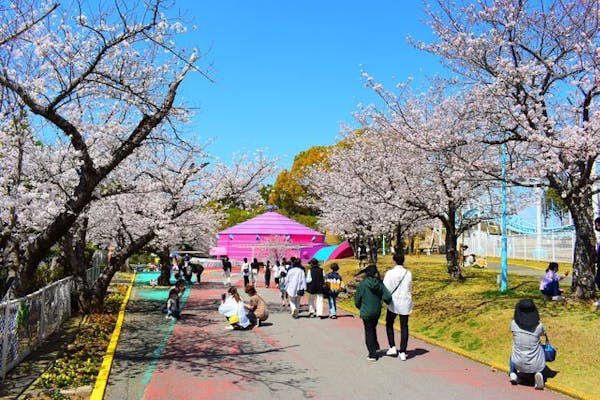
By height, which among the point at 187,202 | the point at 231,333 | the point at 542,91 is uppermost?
the point at 542,91

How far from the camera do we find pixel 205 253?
59.8 m

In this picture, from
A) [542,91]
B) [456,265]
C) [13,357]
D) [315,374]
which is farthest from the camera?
[456,265]

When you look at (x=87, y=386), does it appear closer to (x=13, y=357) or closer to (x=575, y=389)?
(x=13, y=357)

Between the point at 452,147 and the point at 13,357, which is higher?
the point at 452,147

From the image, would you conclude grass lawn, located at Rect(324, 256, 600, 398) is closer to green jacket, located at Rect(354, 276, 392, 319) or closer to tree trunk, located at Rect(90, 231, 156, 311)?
green jacket, located at Rect(354, 276, 392, 319)

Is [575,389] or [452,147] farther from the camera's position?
[452,147]

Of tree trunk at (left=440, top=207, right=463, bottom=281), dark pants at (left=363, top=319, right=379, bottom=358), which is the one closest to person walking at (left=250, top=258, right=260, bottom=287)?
tree trunk at (left=440, top=207, right=463, bottom=281)

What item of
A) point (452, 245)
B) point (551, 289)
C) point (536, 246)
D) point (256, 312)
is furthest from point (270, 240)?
point (551, 289)

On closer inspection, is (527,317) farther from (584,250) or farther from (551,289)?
(551,289)

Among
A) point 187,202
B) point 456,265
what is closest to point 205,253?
point 187,202

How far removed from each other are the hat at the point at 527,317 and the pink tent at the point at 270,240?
3280 centimetres

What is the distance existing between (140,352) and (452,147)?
847 cm

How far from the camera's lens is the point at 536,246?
33281 mm

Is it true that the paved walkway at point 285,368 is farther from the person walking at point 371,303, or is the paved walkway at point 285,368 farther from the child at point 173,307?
the child at point 173,307
